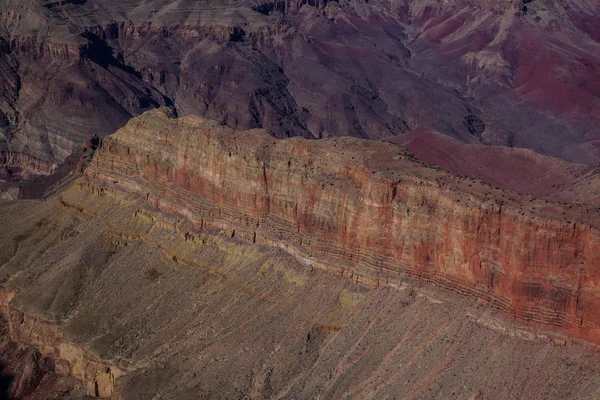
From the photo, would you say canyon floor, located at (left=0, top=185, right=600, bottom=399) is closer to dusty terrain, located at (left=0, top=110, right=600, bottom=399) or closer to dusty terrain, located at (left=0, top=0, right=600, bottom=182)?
dusty terrain, located at (left=0, top=110, right=600, bottom=399)

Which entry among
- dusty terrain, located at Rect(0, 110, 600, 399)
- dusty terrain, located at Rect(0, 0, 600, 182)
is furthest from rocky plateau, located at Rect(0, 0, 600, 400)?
dusty terrain, located at Rect(0, 0, 600, 182)

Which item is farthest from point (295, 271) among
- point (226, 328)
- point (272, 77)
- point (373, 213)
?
point (272, 77)

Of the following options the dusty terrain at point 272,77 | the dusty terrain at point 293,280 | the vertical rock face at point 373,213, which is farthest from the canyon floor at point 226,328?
the dusty terrain at point 272,77

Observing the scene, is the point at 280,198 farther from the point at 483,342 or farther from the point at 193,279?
the point at 483,342

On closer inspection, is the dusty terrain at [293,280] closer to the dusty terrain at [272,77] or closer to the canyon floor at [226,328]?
the canyon floor at [226,328]

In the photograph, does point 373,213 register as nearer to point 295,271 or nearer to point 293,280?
point 295,271

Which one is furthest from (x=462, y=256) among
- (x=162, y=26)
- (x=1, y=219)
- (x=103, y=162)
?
(x=162, y=26)
